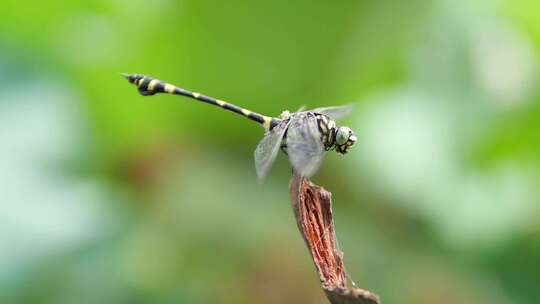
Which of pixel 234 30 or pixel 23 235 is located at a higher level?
pixel 234 30

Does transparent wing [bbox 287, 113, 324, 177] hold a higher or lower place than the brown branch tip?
higher

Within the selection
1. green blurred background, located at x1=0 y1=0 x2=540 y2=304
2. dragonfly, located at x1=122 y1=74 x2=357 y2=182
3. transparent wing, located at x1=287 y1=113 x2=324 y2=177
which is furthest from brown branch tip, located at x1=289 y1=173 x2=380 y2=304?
green blurred background, located at x1=0 y1=0 x2=540 y2=304

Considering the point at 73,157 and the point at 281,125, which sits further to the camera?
the point at 73,157

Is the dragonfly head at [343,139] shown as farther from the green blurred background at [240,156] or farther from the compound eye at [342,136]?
the green blurred background at [240,156]

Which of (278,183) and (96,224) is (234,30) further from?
(96,224)

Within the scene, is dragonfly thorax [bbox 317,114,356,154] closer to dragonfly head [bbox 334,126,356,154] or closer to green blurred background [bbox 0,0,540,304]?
dragonfly head [bbox 334,126,356,154]

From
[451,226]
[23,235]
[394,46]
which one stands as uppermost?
[394,46]

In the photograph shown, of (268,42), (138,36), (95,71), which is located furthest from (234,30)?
(95,71)
